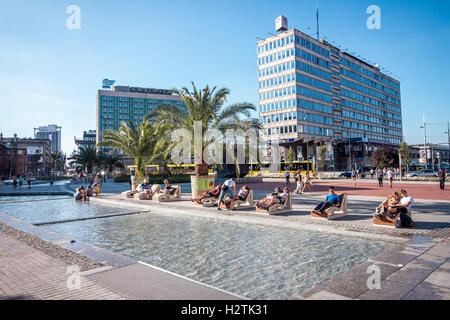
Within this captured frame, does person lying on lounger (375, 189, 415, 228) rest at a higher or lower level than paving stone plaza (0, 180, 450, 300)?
higher

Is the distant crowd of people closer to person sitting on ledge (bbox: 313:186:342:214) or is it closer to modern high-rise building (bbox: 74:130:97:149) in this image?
person sitting on ledge (bbox: 313:186:342:214)

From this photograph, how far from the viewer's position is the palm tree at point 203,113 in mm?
18047

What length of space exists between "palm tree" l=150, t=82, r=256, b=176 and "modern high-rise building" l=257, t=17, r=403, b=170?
4532 centimetres

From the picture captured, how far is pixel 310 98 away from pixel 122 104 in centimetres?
8845

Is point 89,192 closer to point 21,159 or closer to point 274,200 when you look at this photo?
point 274,200

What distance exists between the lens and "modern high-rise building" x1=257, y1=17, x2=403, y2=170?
65.4 metres

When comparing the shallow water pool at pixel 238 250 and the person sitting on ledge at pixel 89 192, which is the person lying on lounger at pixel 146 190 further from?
the shallow water pool at pixel 238 250

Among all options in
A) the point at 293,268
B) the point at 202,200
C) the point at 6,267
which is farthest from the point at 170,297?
the point at 202,200

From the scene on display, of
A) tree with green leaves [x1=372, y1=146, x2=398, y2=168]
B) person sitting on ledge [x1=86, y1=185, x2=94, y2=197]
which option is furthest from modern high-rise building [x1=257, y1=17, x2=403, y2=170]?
person sitting on ledge [x1=86, y1=185, x2=94, y2=197]

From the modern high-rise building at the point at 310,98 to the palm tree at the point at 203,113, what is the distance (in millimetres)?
45322

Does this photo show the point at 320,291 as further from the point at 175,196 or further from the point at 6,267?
the point at 175,196

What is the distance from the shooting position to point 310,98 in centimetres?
6838

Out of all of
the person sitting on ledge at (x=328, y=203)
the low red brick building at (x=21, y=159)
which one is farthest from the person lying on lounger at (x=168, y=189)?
the low red brick building at (x=21, y=159)
